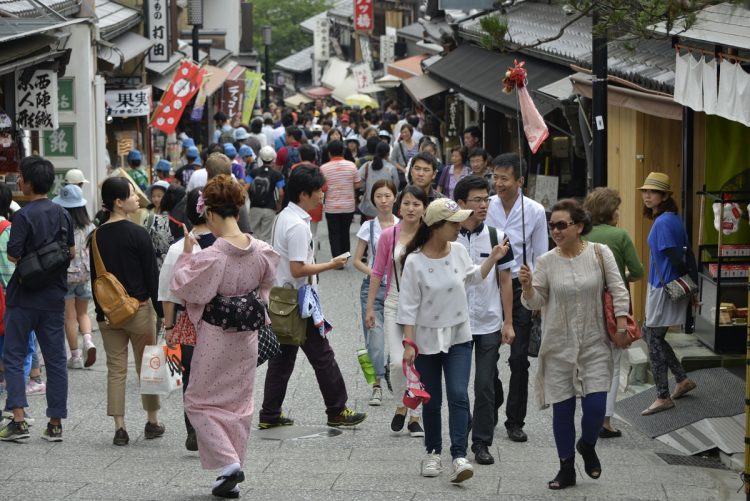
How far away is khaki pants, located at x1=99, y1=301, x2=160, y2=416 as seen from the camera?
8.27 meters

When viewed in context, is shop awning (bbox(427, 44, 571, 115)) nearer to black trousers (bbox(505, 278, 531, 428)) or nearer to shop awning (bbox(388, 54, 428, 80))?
black trousers (bbox(505, 278, 531, 428))

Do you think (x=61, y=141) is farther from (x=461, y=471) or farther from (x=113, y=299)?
(x=461, y=471)

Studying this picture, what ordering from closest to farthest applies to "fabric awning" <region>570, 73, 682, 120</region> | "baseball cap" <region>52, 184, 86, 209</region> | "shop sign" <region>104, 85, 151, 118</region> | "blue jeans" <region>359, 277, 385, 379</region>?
"blue jeans" <region>359, 277, 385, 379</region>, "baseball cap" <region>52, 184, 86, 209</region>, "fabric awning" <region>570, 73, 682, 120</region>, "shop sign" <region>104, 85, 151, 118</region>

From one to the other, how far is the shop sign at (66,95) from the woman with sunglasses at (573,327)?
1238 centimetres

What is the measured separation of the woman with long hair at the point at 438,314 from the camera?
711cm

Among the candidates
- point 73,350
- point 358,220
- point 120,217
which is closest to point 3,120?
point 73,350

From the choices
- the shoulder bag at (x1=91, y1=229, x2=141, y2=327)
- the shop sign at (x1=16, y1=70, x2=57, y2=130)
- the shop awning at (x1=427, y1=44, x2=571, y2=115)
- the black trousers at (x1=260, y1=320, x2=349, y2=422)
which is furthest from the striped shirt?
the shoulder bag at (x1=91, y1=229, x2=141, y2=327)

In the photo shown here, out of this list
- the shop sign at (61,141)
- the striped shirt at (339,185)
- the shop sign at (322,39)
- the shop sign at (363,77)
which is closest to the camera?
the striped shirt at (339,185)

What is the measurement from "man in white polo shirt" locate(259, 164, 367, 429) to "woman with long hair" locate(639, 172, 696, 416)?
90.7 inches

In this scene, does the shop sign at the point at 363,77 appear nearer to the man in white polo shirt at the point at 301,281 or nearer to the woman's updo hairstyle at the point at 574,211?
the man in white polo shirt at the point at 301,281

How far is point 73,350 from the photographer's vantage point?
11305mm

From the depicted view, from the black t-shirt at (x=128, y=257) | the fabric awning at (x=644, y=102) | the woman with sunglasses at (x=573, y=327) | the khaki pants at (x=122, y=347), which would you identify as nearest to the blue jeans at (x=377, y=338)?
the khaki pants at (x=122, y=347)

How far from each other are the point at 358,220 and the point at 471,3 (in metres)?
5.37

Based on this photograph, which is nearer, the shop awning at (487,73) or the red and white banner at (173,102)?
the shop awning at (487,73)
